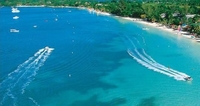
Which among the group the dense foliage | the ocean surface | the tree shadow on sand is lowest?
the tree shadow on sand

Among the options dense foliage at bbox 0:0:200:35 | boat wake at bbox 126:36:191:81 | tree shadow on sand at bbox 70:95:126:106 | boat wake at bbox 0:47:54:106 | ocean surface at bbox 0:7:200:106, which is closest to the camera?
tree shadow on sand at bbox 70:95:126:106

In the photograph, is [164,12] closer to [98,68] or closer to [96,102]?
[98,68]

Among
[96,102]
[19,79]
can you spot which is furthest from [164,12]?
[96,102]

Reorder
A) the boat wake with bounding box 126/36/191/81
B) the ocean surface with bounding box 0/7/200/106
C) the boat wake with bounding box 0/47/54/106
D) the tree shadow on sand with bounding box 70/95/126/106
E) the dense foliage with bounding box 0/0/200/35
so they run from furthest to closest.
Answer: the dense foliage with bounding box 0/0/200/35, the boat wake with bounding box 126/36/191/81, the ocean surface with bounding box 0/7/200/106, the boat wake with bounding box 0/47/54/106, the tree shadow on sand with bounding box 70/95/126/106

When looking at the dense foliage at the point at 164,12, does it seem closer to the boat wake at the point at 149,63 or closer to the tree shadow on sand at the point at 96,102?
the boat wake at the point at 149,63

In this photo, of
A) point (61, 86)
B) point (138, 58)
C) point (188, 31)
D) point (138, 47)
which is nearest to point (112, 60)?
point (138, 58)

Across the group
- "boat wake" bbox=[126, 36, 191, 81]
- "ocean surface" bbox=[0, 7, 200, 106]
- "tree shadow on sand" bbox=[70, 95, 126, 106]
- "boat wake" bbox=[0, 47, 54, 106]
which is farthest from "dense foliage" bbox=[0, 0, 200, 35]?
Result: "boat wake" bbox=[0, 47, 54, 106]

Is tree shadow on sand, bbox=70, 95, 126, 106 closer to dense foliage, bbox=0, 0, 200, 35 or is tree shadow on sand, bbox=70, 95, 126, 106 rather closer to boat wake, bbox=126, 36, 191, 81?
boat wake, bbox=126, 36, 191, 81

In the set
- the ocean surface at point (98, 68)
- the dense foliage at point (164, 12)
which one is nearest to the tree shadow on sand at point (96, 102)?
the ocean surface at point (98, 68)
